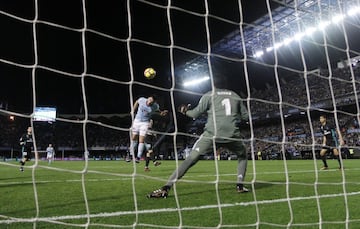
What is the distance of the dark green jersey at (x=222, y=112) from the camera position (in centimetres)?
452

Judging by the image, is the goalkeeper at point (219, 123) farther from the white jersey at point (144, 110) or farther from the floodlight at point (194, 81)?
the floodlight at point (194, 81)

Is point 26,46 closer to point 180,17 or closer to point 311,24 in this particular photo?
point 180,17

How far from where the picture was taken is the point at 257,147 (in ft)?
108

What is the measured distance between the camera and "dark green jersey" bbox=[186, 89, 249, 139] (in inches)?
178

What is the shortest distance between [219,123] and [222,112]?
0.15 m

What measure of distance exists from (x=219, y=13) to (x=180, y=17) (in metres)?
2.56

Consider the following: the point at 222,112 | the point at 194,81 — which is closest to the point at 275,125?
the point at 194,81

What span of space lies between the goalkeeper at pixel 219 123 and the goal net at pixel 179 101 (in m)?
0.23

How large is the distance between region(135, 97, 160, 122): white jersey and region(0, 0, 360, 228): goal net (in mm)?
438

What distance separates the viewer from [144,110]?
364 inches

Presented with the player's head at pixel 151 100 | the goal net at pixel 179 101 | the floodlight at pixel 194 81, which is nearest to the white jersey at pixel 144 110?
the player's head at pixel 151 100

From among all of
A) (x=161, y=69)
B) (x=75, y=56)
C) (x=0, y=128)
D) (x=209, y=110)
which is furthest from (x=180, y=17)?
(x=0, y=128)

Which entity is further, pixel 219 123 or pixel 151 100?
pixel 151 100

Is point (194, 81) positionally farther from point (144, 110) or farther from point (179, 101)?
point (144, 110)
